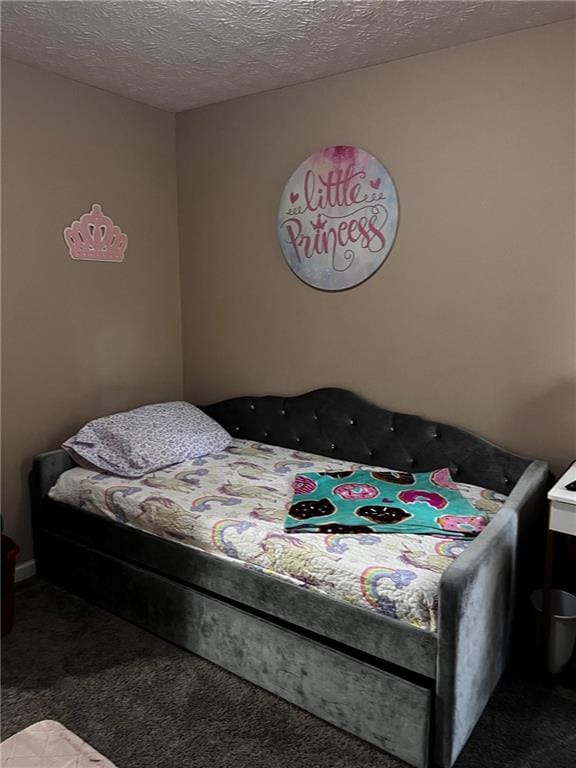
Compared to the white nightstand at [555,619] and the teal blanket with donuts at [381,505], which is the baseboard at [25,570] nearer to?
the teal blanket with donuts at [381,505]

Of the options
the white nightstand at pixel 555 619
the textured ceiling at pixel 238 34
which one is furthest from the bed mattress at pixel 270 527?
the textured ceiling at pixel 238 34

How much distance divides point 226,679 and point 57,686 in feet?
2.00

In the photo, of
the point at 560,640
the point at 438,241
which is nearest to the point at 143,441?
the point at 438,241

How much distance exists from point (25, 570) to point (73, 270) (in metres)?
1.52

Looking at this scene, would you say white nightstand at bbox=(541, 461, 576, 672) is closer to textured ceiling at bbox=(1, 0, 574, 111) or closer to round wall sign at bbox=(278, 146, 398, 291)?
round wall sign at bbox=(278, 146, 398, 291)

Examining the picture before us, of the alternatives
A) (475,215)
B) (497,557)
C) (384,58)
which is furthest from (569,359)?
(384,58)

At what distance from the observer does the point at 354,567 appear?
193 cm

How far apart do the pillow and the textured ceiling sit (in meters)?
1.69

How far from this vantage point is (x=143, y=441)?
9.63ft

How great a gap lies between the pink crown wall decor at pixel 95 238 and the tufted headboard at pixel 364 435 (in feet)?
3.45

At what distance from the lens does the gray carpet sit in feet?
6.02

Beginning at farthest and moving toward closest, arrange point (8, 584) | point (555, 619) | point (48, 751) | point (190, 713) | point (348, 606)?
point (8, 584) → point (555, 619) → point (190, 713) → point (348, 606) → point (48, 751)

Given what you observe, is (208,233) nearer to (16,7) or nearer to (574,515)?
(16,7)

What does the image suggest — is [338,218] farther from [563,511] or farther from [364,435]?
[563,511]
